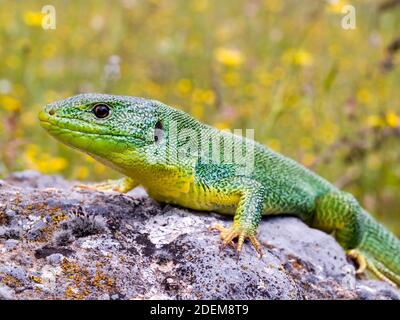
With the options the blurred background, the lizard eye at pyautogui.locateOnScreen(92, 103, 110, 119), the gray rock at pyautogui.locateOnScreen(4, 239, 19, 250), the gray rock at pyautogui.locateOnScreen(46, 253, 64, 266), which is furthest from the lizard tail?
the gray rock at pyautogui.locateOnScreen(4, 239, 19, 250)

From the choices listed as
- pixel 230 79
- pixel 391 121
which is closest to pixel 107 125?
pixel 391 121

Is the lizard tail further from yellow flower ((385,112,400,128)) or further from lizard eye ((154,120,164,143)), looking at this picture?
lizard eye ((154,120,164,143))

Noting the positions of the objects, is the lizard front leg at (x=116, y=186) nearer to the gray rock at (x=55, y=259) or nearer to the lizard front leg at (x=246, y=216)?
the lizard front leg at (x=246, y=216)

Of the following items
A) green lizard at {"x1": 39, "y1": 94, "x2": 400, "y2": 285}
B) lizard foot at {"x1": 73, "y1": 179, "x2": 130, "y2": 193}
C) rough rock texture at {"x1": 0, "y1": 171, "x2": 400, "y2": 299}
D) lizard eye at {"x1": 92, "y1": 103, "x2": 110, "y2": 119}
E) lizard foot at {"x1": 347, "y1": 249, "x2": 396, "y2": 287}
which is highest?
lizard eye at {"x1": 92, "y1": 103, "x2": 110, "y2": 119}

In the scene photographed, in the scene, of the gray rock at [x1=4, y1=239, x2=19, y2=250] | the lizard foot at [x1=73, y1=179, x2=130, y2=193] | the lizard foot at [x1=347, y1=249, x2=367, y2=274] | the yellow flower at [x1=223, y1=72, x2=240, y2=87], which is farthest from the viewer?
the yellow flower at [x1=223, y1=72, x2=240, y2=87]

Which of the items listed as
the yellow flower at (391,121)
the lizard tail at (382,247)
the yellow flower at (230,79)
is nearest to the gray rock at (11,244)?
the lizard tail at (382,247)

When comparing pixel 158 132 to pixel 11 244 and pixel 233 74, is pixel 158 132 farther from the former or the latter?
pixel 233 74

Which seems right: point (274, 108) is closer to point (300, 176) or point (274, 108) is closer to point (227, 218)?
point (300, 176)
